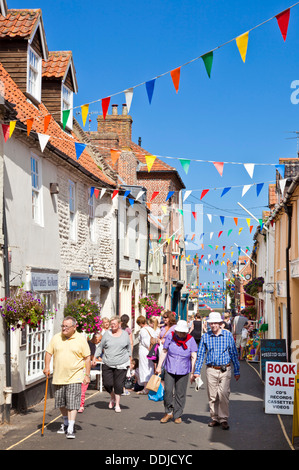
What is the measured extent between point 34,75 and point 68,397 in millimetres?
9031

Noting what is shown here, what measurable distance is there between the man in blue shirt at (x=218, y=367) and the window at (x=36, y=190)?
5009mm

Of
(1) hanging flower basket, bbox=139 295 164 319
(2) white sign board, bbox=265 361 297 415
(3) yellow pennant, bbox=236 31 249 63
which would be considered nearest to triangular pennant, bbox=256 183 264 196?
(2) white sign board, bbox=265 361 297 415

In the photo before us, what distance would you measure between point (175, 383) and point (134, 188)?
1560cm

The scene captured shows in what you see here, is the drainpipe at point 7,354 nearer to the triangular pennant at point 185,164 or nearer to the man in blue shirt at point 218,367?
the man in blue shirt at point 218,367

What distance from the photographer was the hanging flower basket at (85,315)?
14481 millimetres

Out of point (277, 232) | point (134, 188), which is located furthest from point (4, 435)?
point (134, 188)

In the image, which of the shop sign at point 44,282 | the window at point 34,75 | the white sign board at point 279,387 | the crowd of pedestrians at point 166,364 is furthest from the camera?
Result: the window at point 34,75

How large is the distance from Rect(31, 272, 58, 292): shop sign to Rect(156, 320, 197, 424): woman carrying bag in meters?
3.35

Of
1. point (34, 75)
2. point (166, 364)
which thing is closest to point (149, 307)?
point (34, 75)

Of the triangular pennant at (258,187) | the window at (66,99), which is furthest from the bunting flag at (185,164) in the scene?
the window at (66,99)

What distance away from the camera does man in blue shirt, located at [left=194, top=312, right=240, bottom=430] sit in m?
9.87

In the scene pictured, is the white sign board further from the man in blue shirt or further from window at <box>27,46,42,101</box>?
window at <box>27,46,42,101</box>

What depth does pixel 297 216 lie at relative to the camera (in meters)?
16.8
